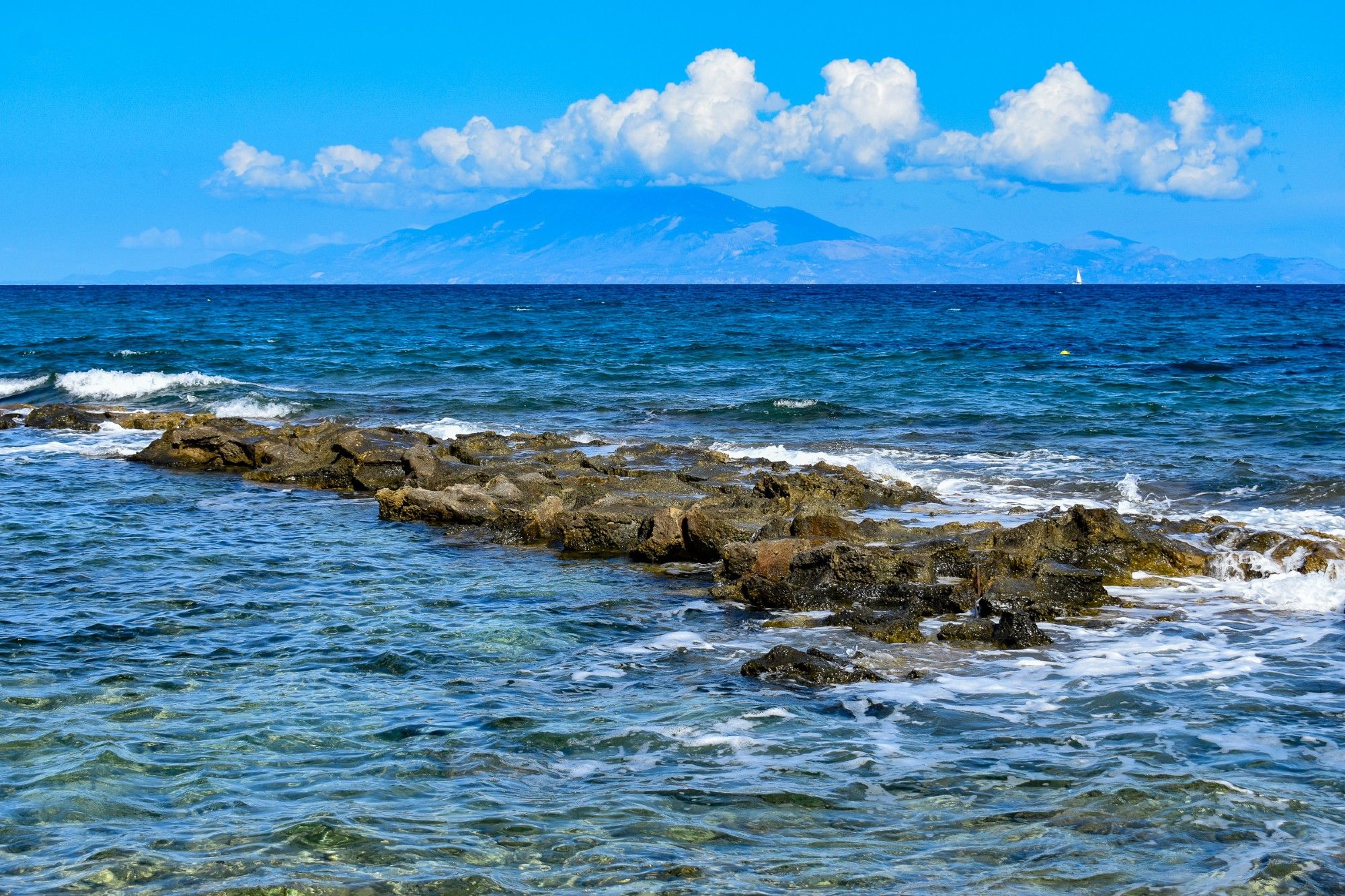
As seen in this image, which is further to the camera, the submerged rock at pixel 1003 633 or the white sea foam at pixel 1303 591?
the white sea foam at pixel 1303 591

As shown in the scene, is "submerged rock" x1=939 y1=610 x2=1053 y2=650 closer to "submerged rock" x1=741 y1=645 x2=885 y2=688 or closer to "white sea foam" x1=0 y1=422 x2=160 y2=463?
"submerged rock" x1=741 y1=645 x2=885 y2=688

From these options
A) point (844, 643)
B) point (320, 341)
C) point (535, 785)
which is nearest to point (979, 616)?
point (844, 643)

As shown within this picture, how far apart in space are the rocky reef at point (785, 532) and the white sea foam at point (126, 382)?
13.8 m

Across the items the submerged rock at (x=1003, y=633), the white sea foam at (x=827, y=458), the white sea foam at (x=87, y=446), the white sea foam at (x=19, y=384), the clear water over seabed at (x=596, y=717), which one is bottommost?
the clear water over seabed at (x=596, y=717)

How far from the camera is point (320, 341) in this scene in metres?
53.6

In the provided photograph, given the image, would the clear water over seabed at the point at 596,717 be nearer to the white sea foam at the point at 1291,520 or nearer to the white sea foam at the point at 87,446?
the white sea foam at the point at 1291,520

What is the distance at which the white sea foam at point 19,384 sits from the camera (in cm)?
3594

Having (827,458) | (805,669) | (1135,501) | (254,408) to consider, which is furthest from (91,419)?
(805,669)

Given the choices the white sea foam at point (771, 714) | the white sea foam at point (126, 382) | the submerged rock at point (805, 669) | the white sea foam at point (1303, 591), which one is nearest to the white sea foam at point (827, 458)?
the white sea foam at point (1303, 591)

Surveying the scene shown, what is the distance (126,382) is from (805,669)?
105 ft

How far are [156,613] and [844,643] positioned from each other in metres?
6.94

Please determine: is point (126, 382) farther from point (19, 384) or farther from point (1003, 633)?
point (1003, 633)

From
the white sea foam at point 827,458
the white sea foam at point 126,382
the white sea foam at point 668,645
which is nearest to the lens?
the white sea foam at point 668,645

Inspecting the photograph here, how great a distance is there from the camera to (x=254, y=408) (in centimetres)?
3162
